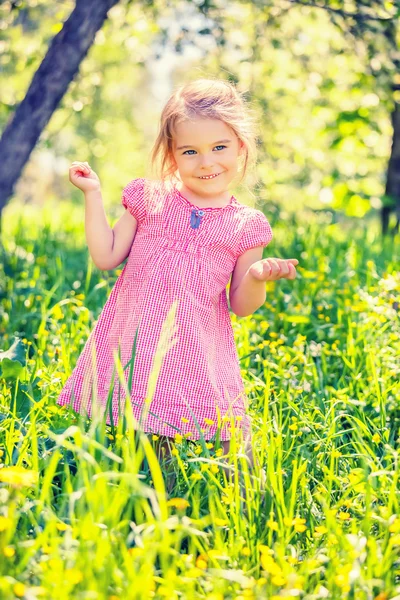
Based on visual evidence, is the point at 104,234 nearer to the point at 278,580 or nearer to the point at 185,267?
the point at 185,267

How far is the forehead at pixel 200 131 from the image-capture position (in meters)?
2.28

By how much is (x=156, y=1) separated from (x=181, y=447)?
3.73 m

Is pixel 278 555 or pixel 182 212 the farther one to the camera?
pixel 182 212

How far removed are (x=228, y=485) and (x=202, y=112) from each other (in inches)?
45.4

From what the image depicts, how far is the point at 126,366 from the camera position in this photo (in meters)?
2.03

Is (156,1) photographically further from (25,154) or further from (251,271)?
(251,271)

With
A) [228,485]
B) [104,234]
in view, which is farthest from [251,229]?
[228,485]

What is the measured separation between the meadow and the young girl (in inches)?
4.9

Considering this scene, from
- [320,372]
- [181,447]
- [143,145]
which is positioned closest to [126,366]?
[181,447]

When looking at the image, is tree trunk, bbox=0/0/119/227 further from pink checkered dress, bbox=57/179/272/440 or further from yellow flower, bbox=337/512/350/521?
yellow flower, bbox=337/512/350/521

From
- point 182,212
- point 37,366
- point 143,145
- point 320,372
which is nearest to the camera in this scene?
point 182,212

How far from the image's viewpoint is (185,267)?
224 centimetres

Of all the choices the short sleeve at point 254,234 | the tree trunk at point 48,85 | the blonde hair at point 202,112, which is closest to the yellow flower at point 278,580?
the short sleeve at point 254,234

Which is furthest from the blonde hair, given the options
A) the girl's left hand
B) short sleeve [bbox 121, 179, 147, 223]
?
the girl's left hand
